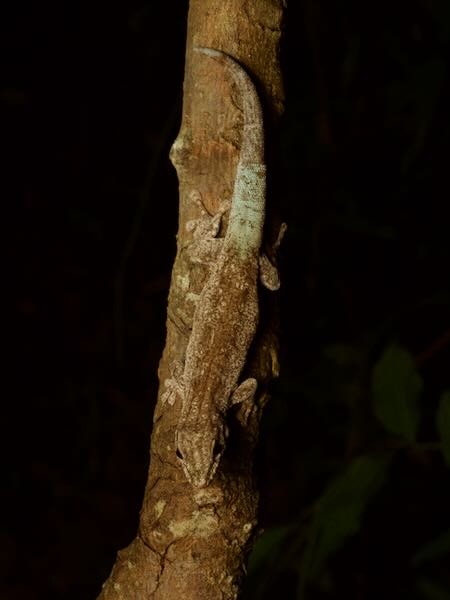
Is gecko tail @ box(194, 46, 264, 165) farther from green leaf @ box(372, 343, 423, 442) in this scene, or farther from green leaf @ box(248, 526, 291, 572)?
green leaf @ box(248, 526, 291, 572)

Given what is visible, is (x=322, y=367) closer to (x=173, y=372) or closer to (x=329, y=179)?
(x=329, y=179)

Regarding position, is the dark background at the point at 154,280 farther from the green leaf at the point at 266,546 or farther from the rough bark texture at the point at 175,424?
the rough bark texture at the point at 175,424

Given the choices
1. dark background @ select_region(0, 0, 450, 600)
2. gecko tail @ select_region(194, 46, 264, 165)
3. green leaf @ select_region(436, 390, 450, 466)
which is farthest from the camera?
dark background @ select_region(0, 0, 450, 600)

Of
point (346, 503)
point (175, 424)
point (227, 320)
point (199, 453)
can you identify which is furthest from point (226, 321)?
point (346, 503)

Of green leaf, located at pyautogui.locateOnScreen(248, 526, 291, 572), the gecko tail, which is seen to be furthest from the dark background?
the gecko tail

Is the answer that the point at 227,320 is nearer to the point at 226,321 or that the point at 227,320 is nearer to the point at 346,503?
the point at 226,321

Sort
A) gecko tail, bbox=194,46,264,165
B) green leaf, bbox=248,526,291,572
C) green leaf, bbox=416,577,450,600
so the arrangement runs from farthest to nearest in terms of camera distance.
A: green leaf, bbox=416,577,450,600, green leaf, bbox=248,526,291,572, gecko tail, bbox=194,46,264,165
